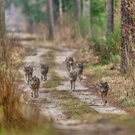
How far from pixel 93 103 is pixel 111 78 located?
5.98m

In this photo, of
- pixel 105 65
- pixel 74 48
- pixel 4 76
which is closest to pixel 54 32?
pixel 74 48

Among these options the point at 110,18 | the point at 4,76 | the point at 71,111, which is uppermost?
the point at 110,18

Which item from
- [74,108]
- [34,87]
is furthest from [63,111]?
[34,87]

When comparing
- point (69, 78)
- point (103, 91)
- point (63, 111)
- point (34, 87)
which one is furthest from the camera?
point (69, 78)

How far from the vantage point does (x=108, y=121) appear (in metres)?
12.7

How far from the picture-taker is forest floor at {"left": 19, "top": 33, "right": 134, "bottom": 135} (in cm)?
1191

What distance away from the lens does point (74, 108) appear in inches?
753

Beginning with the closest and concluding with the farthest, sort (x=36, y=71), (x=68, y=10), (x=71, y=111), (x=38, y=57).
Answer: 1. (x=71, y=111)
2. (x=36, y=71)
3. (x=38, y=57)
4. (x=68, y=10)

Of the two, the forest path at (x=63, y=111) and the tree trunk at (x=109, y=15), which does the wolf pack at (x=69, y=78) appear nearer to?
the forest path at (x=63, y=111)

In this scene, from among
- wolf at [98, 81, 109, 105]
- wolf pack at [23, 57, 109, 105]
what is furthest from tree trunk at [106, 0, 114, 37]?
wolf at [98, 81, 109, 105]

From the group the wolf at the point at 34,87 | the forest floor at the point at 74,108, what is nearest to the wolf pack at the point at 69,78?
the wolf at the point at 34,87

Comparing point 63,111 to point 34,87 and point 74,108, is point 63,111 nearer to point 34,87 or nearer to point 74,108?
point 74,108

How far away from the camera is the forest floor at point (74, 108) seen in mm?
11906

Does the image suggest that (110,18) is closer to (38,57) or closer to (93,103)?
(38,57)
